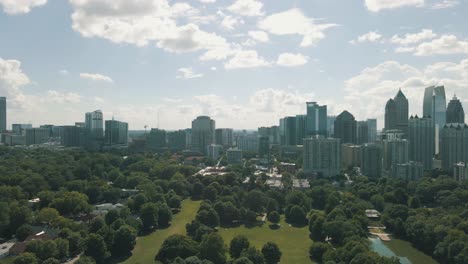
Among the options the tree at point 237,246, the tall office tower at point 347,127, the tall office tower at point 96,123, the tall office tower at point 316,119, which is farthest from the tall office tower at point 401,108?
the tree at point 237,246

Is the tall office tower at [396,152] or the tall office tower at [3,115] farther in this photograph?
the tall office tower at [3,115]

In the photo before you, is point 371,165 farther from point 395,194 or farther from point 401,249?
point 401,249

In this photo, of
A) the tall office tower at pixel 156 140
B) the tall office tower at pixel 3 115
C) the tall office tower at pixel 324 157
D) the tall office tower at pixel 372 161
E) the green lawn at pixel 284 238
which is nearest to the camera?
the green lawn at pixel 284 238

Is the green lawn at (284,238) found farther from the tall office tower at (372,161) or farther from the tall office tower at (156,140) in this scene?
the tall office tower at (156,140)

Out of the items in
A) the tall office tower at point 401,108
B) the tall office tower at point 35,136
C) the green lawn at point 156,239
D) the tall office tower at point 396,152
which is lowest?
the green lawn at point 156,239

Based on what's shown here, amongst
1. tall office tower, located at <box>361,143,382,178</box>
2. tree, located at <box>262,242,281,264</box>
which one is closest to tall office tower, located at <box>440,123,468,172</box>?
tall office tower, located at <box>361,143,382,178</box>

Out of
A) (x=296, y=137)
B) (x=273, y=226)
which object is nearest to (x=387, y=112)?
(x=296, y=137)

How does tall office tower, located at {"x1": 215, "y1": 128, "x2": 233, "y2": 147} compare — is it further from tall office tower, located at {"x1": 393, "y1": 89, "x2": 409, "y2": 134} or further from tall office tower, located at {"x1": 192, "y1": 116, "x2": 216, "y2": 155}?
tall office tower, located at {"x1": 393, "y1": 89, "x2": 409, "y2": 134}
